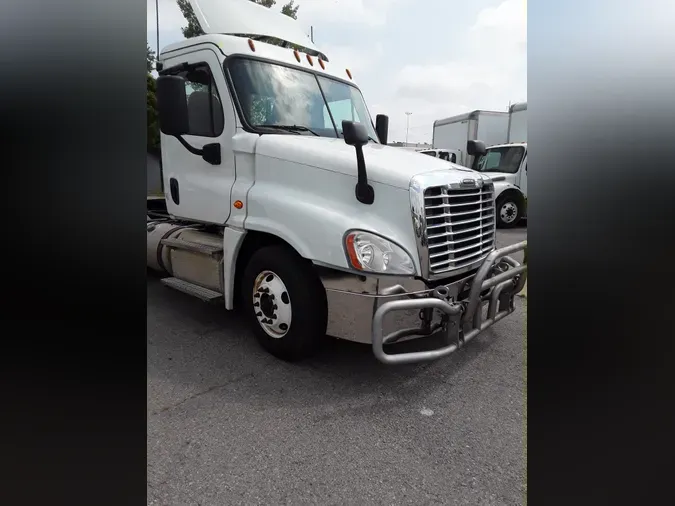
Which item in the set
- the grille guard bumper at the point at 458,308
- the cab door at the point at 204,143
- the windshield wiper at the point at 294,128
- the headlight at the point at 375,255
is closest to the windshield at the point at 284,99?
the windshield wiper at the point at 294,128

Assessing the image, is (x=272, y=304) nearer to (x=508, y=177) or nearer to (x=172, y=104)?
(x=172, y=104)

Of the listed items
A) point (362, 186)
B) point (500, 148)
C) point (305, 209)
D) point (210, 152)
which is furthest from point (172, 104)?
point (500, 148)

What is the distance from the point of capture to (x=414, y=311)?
2.78 m

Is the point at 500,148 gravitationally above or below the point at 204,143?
above

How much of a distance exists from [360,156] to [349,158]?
0.22 meters

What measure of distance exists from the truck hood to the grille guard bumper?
2.45 ft

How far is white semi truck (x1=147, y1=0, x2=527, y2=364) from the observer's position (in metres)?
2.81

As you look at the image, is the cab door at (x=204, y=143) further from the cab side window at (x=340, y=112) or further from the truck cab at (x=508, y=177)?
the truck cab at (x=508, y=177)

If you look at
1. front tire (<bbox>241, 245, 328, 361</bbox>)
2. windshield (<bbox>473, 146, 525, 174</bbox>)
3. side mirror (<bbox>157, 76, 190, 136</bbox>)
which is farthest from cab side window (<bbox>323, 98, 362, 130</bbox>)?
windshield (<bbox>473, 146, 525, 174</bbox>)
